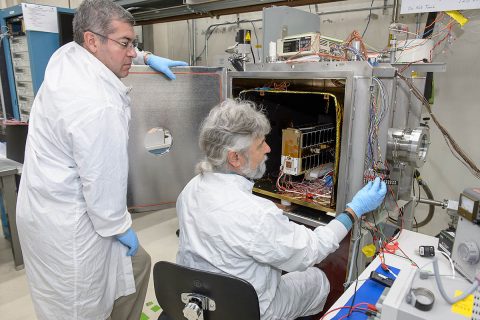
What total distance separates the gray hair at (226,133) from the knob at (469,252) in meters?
0.72

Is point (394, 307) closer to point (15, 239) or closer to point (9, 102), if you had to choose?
point (15, 239)

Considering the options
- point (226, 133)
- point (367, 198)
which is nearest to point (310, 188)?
point (367, 198)

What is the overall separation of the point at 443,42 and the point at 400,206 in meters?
Result: 1.20

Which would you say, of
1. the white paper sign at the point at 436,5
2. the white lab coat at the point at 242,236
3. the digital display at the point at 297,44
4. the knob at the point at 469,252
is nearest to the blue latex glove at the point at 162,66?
the digital display at the point at 297,44

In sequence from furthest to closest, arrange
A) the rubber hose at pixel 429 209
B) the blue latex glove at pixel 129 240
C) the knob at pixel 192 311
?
the rubber hose at pixel 429 209 < the blue latex glove at pixel 129 240 < the knob at pixel 192 311

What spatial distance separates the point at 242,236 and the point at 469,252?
2.23ft

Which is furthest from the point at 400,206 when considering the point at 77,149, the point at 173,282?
the point at 77,149

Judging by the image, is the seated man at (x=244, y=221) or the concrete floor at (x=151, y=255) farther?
the concrete floor at (x=151, y=255)

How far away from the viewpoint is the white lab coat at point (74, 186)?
3.60 ft

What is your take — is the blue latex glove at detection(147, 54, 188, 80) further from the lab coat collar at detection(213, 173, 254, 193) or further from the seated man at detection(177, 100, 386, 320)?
the lab coat collar at detection(213, 173, 254, 193)

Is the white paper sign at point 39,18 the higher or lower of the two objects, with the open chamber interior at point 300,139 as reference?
higher

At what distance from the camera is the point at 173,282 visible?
0.97m

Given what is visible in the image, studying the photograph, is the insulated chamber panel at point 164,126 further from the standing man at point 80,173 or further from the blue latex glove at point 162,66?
the standing man at point 80,173

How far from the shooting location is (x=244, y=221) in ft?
3.20
